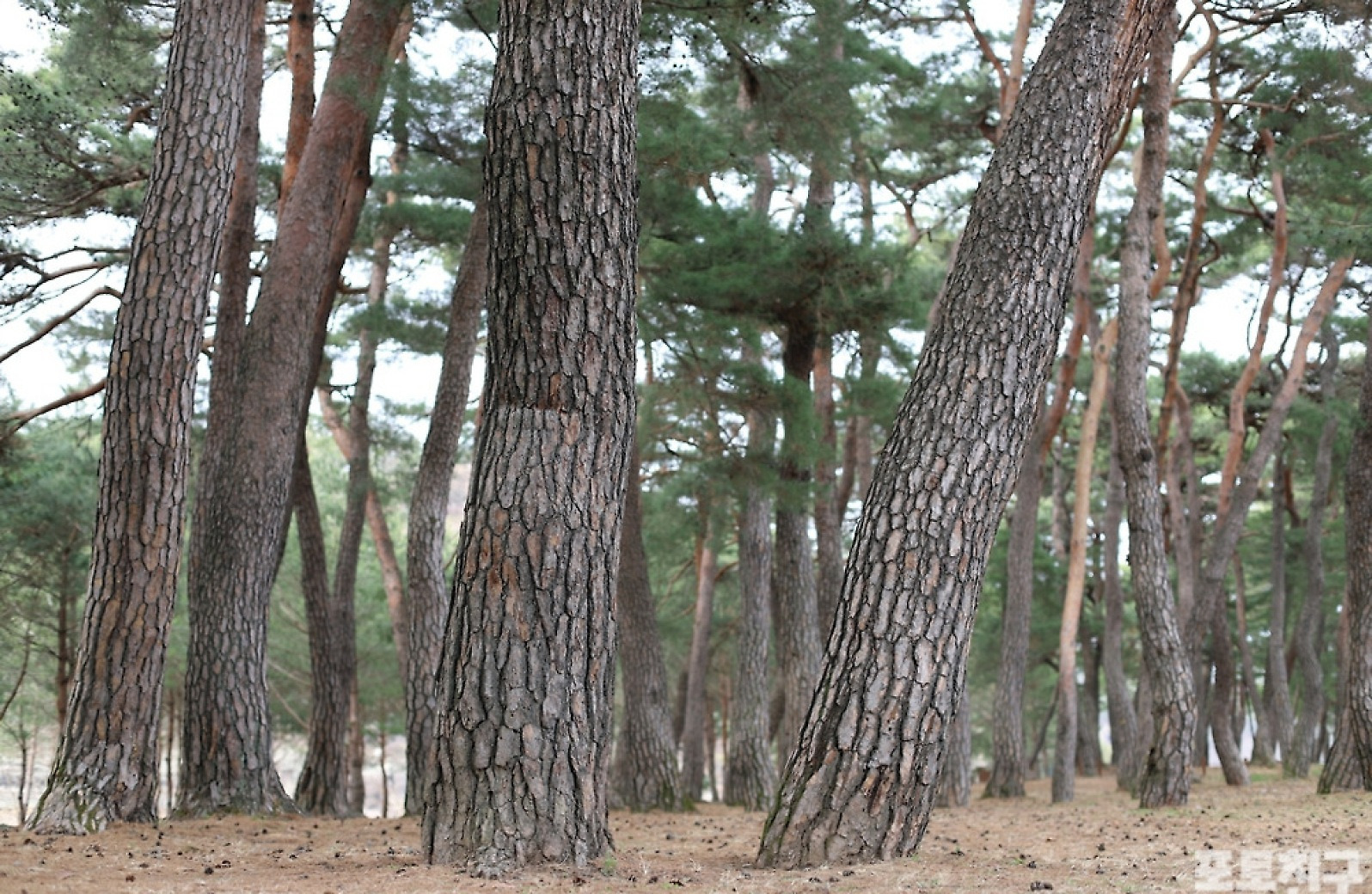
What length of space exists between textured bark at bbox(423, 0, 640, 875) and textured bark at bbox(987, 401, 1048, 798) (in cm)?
973

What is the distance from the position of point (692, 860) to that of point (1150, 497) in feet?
20.0

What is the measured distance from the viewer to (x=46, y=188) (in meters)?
8.84

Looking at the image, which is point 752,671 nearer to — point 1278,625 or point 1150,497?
point 1150,497

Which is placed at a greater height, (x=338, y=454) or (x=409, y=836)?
(x=338, y=454)

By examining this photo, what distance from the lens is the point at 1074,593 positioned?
466 inches

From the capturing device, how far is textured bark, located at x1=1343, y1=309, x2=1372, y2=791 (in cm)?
966

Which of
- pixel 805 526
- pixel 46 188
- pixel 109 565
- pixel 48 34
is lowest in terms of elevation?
pixel 109 565

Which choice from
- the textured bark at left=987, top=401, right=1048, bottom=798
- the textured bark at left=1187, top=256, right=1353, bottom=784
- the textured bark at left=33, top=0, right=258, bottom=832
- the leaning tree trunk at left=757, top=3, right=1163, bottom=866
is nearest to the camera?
the leaning tree trunk at left=757, top=3, right=1163, bottom=866

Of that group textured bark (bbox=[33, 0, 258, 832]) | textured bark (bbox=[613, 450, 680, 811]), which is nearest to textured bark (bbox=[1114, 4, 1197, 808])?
textured bark (bbox=[613, 450, 680, 811])

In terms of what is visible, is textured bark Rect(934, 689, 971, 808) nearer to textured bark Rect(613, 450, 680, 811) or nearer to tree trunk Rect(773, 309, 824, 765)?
tree trunk Rect(773, 309, 824, 765)

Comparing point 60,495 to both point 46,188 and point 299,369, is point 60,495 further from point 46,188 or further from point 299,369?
point 299,369

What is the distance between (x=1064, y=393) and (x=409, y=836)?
8.89 metres

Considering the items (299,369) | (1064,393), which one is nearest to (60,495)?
(299,369)

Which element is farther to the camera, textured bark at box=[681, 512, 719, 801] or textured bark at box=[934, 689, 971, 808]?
textured bark at box=[681, 512, 719, 801]
